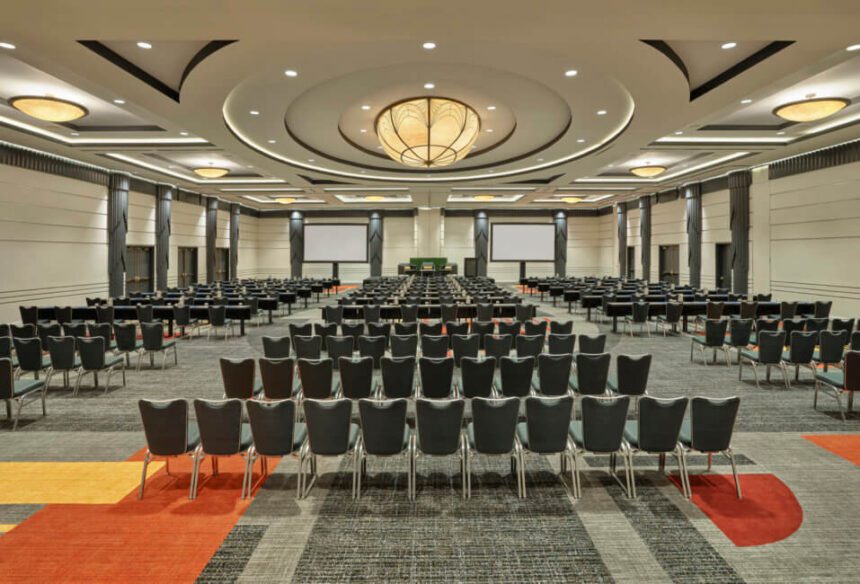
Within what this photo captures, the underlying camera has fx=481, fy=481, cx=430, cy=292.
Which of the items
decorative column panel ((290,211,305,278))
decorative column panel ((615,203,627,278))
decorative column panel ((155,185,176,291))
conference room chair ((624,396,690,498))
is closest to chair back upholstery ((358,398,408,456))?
conference room chair ((624,396,690,498))

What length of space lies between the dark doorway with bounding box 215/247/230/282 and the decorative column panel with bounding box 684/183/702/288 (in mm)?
23667

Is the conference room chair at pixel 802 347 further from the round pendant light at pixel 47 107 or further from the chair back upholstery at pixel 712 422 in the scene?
the round pendant light at pixel 47 107

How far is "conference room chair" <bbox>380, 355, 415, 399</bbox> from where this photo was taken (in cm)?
537

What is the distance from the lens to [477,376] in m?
5.39

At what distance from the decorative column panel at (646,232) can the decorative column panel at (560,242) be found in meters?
6.38

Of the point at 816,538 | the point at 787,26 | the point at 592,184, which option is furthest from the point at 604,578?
the point at 592,184

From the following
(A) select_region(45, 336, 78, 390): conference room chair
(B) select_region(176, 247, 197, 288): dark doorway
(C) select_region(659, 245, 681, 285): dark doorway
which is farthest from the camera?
(C) select_region(659, 245, 681, 285): dark doorway

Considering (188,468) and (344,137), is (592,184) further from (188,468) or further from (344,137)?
(188,468)

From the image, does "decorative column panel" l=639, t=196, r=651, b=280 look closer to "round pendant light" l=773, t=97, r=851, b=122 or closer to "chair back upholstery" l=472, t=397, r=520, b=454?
"round pendant light" l=773, t=97, r=851, b=122

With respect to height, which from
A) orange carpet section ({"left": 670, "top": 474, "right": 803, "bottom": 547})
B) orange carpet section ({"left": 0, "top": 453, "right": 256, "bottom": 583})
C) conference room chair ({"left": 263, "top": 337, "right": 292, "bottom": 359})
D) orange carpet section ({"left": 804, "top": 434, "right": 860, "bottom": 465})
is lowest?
orange carpet section ({"left": 0, "top": 453, "right": 256, "bottom": 583})

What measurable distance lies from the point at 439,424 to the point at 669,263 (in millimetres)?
24512

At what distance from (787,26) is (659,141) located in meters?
7.92

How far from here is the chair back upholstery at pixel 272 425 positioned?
3.83m

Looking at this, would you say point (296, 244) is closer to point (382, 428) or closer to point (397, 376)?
point (397, 376)
